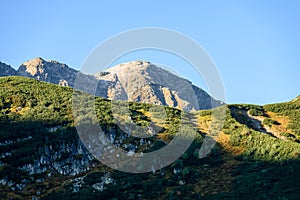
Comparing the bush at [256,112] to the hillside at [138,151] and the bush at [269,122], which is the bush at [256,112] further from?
the bush at [269,122]

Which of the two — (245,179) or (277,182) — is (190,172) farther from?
(277,182)

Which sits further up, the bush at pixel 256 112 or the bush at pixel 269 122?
the bush at pixel 256 112

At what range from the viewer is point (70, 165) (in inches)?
3167

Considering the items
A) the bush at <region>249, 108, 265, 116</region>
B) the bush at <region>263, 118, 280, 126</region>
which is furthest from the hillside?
the bush at <region>249, 108, 265, 116</region>

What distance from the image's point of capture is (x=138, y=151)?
84688mm

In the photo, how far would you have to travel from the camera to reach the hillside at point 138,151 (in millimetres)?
71500

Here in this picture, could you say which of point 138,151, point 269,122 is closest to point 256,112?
point 269,122

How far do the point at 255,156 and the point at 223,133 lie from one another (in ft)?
42.4

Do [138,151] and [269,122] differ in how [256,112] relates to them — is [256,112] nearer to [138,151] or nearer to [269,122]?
[269,122]

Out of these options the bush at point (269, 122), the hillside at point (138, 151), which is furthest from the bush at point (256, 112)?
the bush at point (269, 122)

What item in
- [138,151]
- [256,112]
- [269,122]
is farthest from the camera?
[256,112]

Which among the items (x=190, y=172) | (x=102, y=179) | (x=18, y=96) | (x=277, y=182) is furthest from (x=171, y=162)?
(x=18, y=96)

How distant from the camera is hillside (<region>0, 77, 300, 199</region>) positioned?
7150 centimetres

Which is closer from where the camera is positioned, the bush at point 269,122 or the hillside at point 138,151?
the hillside at point 138,151
